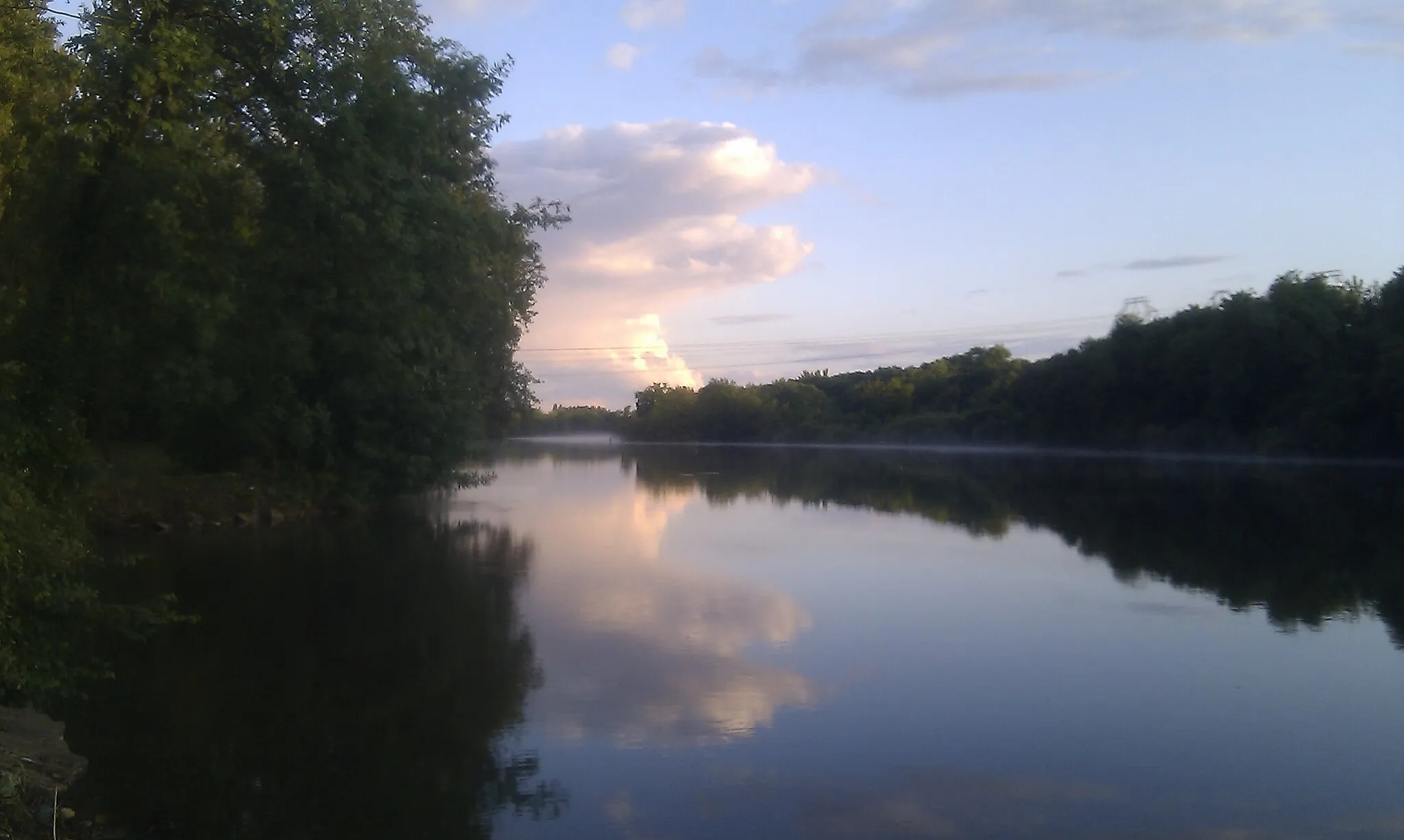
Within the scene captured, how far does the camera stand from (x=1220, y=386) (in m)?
64.0

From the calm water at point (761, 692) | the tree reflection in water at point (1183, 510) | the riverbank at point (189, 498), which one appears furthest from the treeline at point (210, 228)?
the tree reflection in water at point (1183, 510)

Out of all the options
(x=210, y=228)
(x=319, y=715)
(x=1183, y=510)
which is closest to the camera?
(x=319, y=715)

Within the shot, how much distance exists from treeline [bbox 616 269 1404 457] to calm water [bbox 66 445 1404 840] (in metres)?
39.4

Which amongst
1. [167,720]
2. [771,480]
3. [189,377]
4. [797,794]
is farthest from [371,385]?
[771,480]

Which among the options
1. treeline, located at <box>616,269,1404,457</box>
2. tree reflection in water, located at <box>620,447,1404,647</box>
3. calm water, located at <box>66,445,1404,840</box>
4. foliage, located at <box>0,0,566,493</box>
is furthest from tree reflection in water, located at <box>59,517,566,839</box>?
treeline, located at <box>616,269,1404,457</box>

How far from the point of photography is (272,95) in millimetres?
14703

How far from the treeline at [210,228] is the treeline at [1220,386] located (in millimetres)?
47608

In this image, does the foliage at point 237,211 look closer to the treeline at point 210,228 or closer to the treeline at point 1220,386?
the treeline at point 210,228

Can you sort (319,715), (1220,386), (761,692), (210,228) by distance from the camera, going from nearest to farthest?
(319,715) → (761,692) → (210,228) → (1220,386)

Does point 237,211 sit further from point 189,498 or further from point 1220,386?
point 1220,386

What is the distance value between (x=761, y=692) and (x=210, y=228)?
10.6m

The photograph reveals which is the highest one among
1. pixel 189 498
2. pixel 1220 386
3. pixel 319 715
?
pixel 1220 386

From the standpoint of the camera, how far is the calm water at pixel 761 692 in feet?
22.6

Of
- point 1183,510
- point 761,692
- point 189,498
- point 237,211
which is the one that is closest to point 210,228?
point 237,211
